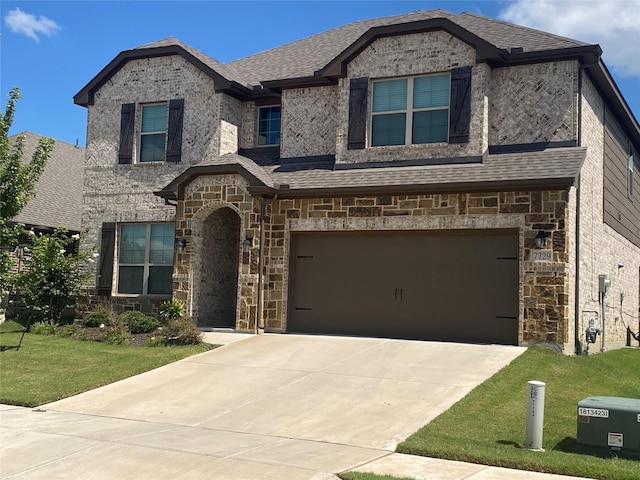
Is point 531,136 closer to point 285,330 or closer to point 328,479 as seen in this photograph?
point 285,330

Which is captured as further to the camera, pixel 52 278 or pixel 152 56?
pixel 152 56

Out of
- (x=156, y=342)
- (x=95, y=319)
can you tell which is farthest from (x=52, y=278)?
(x=156, y=342)

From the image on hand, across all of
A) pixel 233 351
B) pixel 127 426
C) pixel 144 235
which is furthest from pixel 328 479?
pixel 144 235

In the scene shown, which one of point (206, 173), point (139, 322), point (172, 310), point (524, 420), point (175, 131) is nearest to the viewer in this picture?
point (524, 420)

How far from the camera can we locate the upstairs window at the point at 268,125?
21297mm

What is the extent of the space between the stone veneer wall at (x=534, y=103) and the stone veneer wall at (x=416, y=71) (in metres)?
0.46

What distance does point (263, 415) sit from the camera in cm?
1114

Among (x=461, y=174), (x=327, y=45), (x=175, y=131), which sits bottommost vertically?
(x=461, y=174)

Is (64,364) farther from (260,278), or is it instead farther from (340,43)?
(340,43)

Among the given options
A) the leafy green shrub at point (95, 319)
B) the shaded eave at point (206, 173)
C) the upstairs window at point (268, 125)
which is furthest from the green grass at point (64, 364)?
the upstairs window at point (268, 125)

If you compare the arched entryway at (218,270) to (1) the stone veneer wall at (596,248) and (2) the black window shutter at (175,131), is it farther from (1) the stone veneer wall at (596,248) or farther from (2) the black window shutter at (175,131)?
(1) the stone veneer wall at (596,248)

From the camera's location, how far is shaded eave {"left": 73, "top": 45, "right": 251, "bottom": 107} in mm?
20500

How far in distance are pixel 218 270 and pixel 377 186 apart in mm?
5325

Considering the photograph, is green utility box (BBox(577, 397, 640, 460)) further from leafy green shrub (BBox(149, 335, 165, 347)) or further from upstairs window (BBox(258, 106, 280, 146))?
upstairs window (BBox(258, 106, 280, 146))
